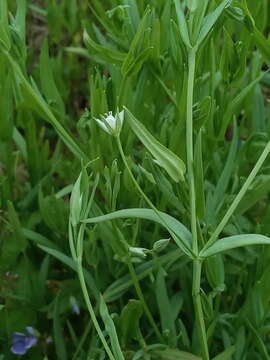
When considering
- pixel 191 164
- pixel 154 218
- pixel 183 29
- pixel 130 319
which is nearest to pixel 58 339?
pixel 130 319

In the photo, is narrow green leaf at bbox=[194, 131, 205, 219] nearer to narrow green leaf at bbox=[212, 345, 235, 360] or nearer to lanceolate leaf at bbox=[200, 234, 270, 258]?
lanceolate leaf at bbox=[200, 234, 270, 258]

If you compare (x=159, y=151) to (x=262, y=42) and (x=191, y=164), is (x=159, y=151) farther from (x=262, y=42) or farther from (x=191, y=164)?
(x=262, y=42)

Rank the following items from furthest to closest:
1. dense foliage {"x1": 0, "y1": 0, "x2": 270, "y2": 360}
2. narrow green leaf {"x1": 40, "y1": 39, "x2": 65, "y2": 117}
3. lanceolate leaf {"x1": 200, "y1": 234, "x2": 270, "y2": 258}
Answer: narrow green leaf {"x1": 40, "y1": 39, "x2": 65, "y2": 117}
dense foliage {"x1": 0, "y1": 0, "x2": 270, "y2": 360}
lanceolate leaf {"x1": 200, "y1": 234, "x2": 270, "y2": 258}

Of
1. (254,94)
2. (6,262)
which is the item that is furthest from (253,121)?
(6,262)

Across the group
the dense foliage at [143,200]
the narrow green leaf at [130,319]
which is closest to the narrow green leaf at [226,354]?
the dense foliage at [143,200]

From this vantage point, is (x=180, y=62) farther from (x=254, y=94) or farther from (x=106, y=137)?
(x=254, y=94)

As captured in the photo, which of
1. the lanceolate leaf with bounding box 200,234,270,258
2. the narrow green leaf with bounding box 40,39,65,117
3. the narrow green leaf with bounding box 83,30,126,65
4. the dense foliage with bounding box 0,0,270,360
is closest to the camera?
the lanceolate leaf with bounding box 200,234,270,258

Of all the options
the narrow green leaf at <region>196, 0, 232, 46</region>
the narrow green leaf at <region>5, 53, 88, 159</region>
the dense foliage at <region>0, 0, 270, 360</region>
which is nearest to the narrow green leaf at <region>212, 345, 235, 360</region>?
the dense foliage at <region>0, 0, 270, 360</region>
